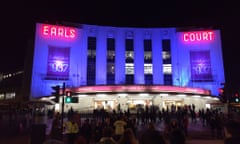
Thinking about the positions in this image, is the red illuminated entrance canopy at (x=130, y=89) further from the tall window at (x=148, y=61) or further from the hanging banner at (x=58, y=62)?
the tall window at (x=148, y=61)

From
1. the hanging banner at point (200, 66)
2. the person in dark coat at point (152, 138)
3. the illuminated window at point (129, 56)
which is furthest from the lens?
the illuminated window at point (129, 56)

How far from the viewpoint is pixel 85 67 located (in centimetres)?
5841

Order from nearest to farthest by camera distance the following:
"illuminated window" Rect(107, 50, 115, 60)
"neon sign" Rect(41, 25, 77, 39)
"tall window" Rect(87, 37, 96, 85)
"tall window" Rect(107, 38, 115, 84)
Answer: "neon sign" Rect(41, 25, 77, 39) → "tall window" Rect(87, 37, 96, 85) → "tall window" Rect(107, 38, 115, 84) → "illuminated window" Rect(107, 50, 115, 60)

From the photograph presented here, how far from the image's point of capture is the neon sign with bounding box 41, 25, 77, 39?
188 ft

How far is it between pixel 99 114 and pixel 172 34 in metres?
36.9

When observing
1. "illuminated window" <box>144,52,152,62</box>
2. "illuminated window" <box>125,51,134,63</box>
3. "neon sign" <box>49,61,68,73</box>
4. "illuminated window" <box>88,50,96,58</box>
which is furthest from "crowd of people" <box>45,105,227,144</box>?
"illuminated window" <box>88,50,96,58</box>

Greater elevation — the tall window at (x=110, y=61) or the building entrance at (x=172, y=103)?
the tall window at (x=110, y=61)

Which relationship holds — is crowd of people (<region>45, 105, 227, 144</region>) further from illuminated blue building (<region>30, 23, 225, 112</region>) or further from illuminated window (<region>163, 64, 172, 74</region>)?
illuminated window (<region>163, 64, 172, 74</region>)

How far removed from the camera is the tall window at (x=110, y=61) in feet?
194

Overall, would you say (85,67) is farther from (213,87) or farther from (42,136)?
(42,136)

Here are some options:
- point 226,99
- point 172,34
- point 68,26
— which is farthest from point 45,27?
point 226,99

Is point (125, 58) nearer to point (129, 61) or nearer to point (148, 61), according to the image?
point (129, 61)

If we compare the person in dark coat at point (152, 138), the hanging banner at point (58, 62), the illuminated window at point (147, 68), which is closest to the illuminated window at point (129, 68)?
the illuminated window at point (147, 68)

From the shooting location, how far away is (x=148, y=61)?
61.2 meters
